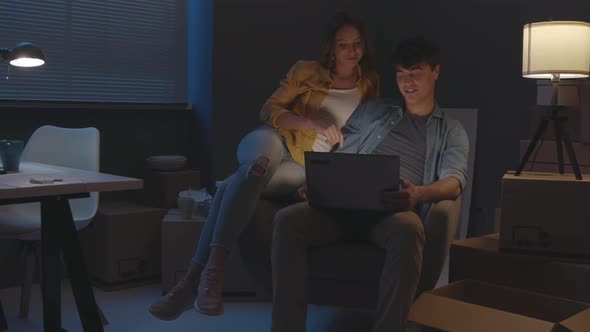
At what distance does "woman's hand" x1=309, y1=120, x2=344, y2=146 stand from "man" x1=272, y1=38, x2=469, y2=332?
163mm

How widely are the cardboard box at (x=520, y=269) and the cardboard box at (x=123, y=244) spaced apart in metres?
1.66

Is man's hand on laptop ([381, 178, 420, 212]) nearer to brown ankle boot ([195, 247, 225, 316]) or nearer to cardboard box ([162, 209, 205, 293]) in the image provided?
brown ankle boot ([195, 247, 225, 316])

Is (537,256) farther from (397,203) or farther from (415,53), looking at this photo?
(415,53)

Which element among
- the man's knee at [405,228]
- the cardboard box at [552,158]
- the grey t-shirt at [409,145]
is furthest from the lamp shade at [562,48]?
the man's knee at [405,228]

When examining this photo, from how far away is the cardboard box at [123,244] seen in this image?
3176 mm

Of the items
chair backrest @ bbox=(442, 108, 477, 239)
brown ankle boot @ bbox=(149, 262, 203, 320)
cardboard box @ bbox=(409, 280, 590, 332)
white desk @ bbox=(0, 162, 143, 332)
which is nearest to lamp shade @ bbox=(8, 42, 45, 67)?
white desk @ bbox=(0, 162, 143, 332)

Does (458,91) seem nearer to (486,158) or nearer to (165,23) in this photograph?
(486,158)

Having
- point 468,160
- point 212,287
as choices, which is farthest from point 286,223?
point 468,160

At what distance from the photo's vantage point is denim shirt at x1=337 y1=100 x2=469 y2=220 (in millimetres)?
2408

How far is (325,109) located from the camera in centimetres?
277

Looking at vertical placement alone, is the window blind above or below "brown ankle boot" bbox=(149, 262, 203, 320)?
above

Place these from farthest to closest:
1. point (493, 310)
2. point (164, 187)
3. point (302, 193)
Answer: point (164, 187) → point (302, 193) → point (493, 310)

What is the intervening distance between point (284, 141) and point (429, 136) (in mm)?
597

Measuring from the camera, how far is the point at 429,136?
2.51 metres
